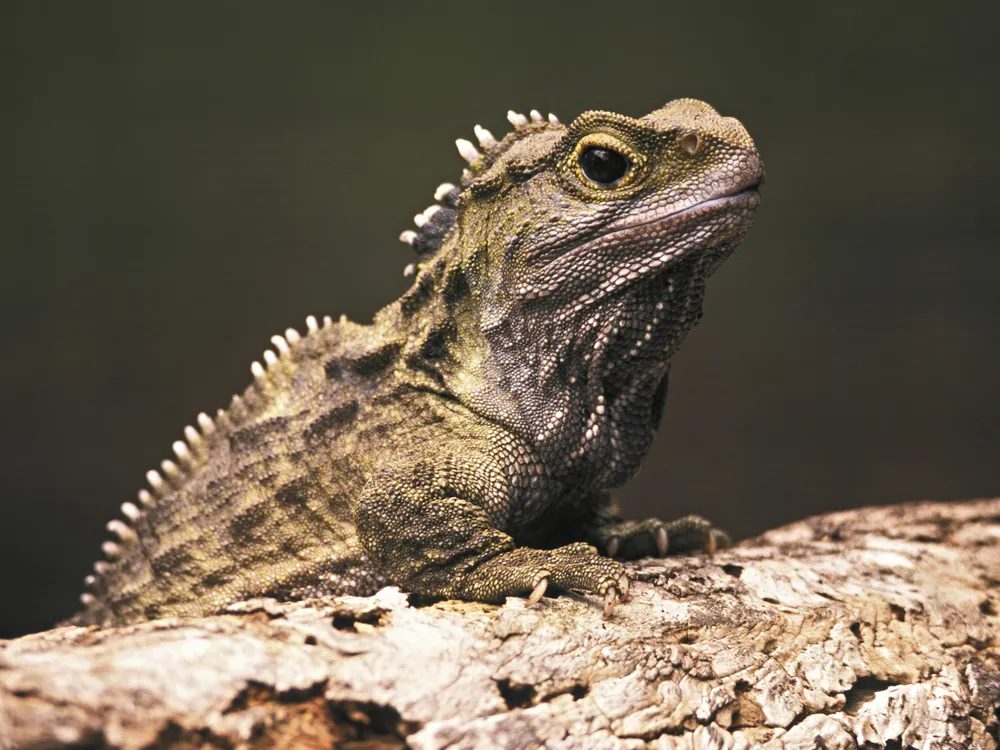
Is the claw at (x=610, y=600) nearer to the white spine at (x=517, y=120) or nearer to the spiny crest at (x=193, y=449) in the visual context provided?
the spiny crest at (x=193, y=449)

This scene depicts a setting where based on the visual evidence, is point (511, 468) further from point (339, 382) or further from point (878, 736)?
point (878, 736)

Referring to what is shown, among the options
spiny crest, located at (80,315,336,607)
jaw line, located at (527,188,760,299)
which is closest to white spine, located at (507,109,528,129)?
jaw line, located at (527,188,760,299)

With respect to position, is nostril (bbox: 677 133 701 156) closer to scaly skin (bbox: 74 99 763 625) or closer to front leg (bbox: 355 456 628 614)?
scaly skin (bbox: 74 99 763 625)

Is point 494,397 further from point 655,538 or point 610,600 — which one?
point 655,538

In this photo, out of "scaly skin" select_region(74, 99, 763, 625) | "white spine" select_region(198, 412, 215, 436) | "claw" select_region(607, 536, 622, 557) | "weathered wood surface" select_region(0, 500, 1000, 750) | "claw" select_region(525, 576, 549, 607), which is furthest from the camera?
"white spine" select_region(198, 412, 215, 436)

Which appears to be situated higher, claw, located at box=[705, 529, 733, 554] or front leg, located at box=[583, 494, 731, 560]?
front leg, located at box=[583, 494, 731, 560]

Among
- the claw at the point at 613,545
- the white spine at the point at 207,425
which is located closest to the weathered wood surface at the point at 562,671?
the claw at the point at 613,545
